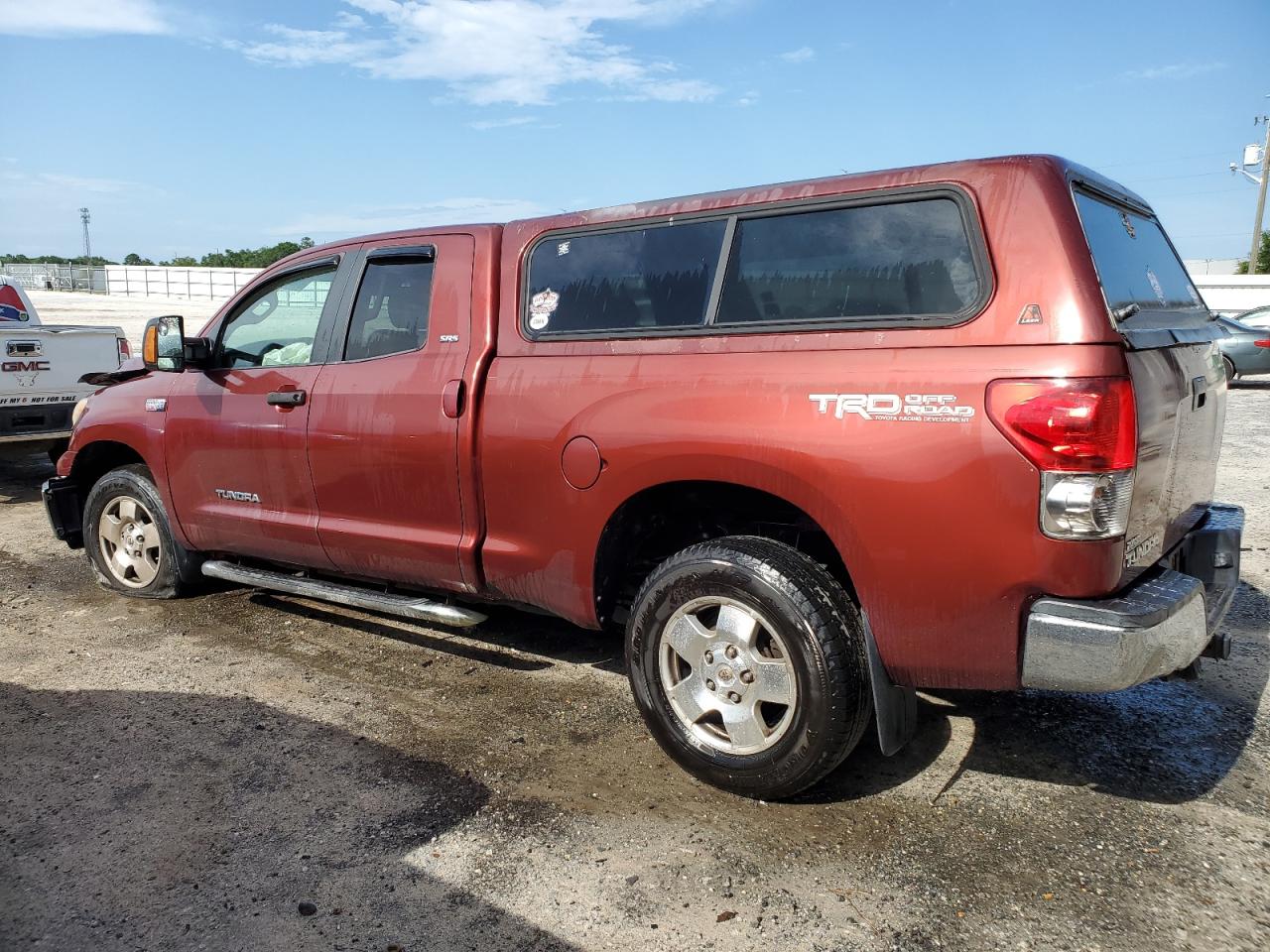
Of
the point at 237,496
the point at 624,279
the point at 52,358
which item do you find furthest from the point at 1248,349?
the point at 52,358

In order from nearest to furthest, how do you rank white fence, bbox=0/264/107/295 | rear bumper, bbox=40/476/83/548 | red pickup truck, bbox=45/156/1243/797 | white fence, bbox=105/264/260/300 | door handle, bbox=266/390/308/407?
red pickup truck, bbox=45/156/1243/797, door handle, bbox=266/390/308/407, rear bumper, bbox=40/476/83/548, white fence, bbox=105/264/260/300, white fence, bbox=0/264/107/295

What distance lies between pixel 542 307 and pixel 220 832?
7.21 ft

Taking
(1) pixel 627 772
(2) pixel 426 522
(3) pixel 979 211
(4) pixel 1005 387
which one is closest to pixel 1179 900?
(4) pixel 1005 387

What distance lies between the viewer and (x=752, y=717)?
3.19m

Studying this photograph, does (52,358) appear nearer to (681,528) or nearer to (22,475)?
(22,475)

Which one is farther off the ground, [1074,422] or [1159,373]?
[1159,373]

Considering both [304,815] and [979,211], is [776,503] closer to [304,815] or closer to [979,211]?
[979,211]

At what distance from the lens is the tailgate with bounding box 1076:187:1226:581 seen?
2.78 metres

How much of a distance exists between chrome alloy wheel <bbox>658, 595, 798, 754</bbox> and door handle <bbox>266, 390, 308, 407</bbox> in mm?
2184

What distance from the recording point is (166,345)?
4.85 metres

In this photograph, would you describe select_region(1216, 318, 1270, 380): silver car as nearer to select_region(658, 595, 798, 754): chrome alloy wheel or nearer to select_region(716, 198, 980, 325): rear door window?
select_region(716, 198, 980, 325): rear door window

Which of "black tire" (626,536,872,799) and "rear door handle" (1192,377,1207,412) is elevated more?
"rear door handle" (1192,377,1207,412)

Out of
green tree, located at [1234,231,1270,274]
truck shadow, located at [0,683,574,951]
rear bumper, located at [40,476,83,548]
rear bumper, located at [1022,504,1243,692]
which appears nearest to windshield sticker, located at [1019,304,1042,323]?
rear bumper, located at [1022,504,1243,692]

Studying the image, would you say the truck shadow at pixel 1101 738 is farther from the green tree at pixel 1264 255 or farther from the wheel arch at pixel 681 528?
the green tree at pixel 1264 255
